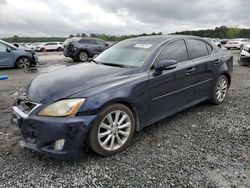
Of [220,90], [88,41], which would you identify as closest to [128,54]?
[220,90]

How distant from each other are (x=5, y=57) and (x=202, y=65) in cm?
928

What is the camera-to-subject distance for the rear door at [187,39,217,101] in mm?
4270

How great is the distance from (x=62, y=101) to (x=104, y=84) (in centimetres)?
55

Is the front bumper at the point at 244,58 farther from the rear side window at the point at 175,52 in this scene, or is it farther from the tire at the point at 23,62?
the tire at the point at 23,62

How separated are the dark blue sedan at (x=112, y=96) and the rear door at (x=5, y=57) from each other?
800cm

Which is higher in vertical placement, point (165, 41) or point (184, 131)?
point (165, 41)

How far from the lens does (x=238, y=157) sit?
299 centimetres

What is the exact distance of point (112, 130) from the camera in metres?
3.00

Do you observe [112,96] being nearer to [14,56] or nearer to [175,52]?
[175,52]

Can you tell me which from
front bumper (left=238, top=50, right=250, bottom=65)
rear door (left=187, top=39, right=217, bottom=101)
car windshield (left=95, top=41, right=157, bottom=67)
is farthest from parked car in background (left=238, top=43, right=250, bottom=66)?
car windshield (left=95, top=41, right=157, bottom=67)

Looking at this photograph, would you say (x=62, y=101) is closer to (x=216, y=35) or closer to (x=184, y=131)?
(x=184, y=131)

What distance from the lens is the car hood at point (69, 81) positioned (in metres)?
2.84

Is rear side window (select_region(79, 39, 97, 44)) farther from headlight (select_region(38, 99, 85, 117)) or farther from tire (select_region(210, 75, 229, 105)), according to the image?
headlight (select_region(38, 99, 85, 117))

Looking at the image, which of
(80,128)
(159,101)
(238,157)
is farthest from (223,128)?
(80,128)
